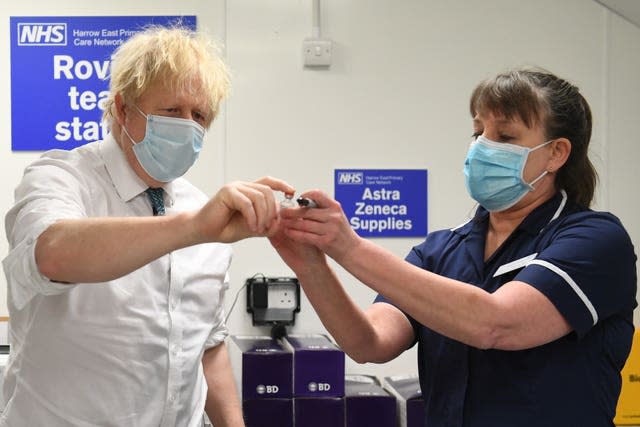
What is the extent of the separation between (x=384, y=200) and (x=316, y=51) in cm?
66

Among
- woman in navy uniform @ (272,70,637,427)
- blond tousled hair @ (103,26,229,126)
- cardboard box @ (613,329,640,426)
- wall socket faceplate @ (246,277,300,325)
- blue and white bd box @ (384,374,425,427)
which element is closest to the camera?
woman in navy uniform @ (272,70,637,427)

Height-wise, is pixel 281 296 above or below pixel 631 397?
above

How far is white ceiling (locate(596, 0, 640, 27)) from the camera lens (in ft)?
8.95

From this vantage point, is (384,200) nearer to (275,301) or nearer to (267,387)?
(275,301)

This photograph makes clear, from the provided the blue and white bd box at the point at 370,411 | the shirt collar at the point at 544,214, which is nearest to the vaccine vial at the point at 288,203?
the shirt collar at the point at 544,214

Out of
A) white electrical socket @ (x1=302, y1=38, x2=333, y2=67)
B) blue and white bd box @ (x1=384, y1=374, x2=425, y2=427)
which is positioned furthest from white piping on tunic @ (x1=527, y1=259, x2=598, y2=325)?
white electrical socket @ (x1=302, y1=38, x2=333, y2=67)

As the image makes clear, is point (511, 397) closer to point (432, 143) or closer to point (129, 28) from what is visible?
point (432, 143)

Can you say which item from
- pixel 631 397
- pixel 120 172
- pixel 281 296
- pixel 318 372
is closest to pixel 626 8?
pixel 631 397

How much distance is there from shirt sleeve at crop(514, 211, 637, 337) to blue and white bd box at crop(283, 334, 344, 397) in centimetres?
112

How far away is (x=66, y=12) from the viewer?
8.89 feet

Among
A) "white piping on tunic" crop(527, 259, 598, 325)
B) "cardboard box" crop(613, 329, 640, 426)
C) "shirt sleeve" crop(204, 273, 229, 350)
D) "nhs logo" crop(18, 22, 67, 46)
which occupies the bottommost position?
"cardboard box" crop(613, 329, 640, 426)

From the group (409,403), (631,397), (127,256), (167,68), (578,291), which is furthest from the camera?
(631,397)

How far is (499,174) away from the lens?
1350mm

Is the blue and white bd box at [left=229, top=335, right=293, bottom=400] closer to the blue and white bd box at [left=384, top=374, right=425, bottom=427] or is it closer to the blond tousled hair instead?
the blue and white bd box at [left=384, top=374, right=425, bottom=427]
